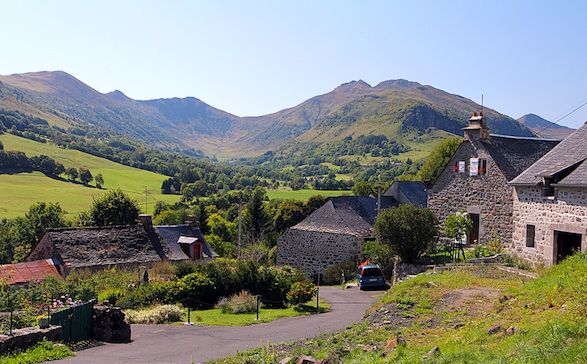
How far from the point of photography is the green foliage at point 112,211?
149 ft

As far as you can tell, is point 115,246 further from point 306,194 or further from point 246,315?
point 306,194

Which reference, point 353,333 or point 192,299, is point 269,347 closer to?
point 353,333

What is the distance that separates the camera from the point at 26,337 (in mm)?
11922

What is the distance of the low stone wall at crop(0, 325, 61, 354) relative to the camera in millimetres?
11406

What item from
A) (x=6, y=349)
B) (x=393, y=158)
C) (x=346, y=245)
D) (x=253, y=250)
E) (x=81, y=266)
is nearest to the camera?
(x=6, y=349)

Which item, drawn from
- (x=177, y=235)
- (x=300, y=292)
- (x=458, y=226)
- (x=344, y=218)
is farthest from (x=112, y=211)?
(x=458, y=226)

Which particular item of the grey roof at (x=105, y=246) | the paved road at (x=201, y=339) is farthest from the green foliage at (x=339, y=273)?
the paved road at (x=201, y=339)

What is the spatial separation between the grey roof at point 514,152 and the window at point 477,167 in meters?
0.61

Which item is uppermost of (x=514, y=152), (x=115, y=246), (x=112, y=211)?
(x=514, y=152)

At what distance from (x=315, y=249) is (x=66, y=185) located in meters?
83.4

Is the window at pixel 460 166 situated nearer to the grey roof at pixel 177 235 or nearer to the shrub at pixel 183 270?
the shrub at pixel 183 270

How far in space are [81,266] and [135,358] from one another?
63.3 feet

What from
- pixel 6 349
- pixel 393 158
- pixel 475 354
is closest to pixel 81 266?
pixel 6 349

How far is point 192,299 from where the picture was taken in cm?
2084
